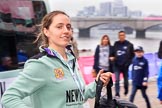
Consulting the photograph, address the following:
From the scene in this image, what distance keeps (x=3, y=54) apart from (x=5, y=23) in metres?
0.42

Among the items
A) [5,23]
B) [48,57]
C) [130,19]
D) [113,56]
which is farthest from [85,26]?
[48,57]

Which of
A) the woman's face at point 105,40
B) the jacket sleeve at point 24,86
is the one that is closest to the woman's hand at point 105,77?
the jacket sleeve at point 24,86

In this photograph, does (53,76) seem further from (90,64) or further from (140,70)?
(90,64)

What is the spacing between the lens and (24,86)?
1.83 metres

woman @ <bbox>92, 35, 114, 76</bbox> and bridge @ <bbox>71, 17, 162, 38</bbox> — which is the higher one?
woman @ <bbox>92, 35, 114, 76</bbox>

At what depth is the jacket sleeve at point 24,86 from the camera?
1.76 meters

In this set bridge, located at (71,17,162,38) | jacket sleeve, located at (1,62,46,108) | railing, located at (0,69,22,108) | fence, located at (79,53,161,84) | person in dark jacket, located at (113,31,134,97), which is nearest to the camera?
jacket sleeve, located at (1,62,46,108)

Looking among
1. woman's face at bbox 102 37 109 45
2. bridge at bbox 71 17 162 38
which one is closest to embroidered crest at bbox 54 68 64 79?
woman's face at bbox 102 37 109 45

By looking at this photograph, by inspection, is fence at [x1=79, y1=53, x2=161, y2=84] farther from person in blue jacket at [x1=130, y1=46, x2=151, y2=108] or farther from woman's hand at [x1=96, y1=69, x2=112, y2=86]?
woman's hand at [x1=96, y1=69, x2=112, y2=86]

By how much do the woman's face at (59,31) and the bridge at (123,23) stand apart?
4155cm

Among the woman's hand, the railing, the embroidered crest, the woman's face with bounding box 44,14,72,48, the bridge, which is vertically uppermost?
the woman's face with bounding box 44,14,72,48

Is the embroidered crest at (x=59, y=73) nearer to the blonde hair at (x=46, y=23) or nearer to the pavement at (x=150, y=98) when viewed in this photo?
the blonde hair at (x=46, y=23)

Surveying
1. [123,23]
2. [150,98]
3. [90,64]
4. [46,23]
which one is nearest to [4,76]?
[46,23]

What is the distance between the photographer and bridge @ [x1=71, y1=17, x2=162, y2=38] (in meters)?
46.2
